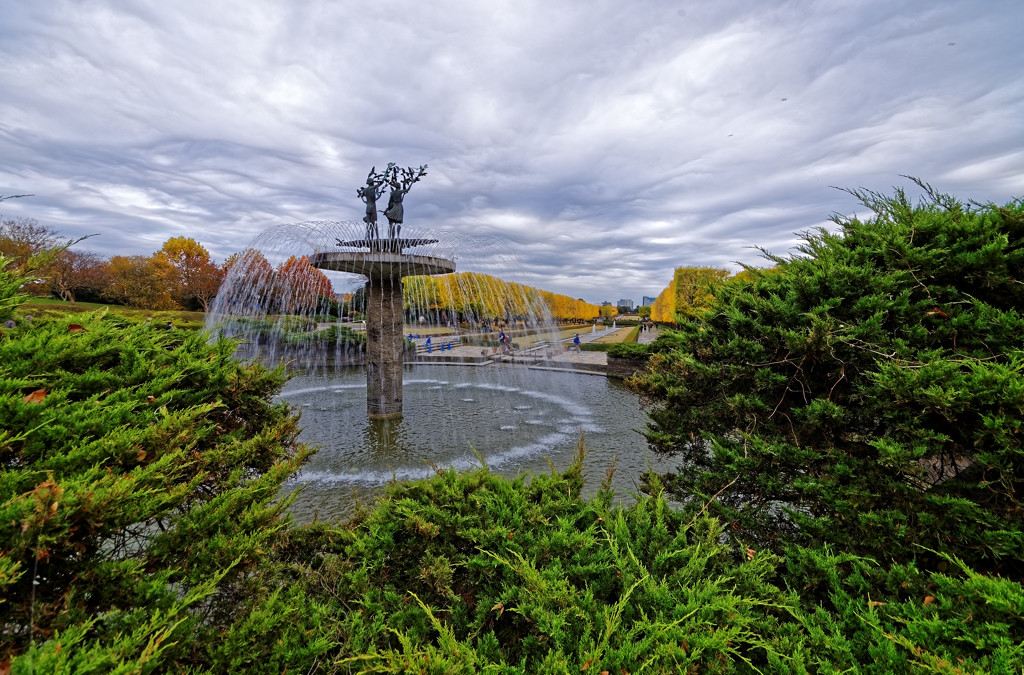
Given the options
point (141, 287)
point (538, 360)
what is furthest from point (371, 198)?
point (141, 287)

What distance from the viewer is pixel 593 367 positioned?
73.0 ft

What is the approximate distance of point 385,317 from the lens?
11.5 m

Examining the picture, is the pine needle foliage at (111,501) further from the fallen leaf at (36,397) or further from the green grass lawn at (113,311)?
the green grass lawn at (113,311)

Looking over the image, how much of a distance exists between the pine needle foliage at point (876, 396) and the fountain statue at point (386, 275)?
317 inches

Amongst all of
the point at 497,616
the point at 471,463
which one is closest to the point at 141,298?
the point at 471,463

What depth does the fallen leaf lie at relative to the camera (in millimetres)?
1802

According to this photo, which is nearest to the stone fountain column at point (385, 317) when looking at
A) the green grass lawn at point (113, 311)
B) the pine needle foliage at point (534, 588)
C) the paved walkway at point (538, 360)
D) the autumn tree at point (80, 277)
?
the green grass lawn at point (113, 311)

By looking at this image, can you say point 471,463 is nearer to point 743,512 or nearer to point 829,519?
point 743,512

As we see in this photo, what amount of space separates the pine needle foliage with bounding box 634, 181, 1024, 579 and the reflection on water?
52.8 inches

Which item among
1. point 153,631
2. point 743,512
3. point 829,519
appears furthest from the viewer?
point 743,512

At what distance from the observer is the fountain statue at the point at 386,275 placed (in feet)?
34.2

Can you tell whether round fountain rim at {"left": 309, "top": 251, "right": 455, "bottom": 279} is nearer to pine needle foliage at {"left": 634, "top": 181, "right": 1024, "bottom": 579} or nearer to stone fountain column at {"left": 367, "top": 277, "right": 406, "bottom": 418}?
stone fountain column at {"left": 367, "top": 277, "right": 406, "bottom": 418}

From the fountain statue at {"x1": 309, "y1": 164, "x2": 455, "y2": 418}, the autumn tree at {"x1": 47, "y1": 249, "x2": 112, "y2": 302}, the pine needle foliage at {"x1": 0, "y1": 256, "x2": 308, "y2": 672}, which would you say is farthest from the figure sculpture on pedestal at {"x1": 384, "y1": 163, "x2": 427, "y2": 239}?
the autumn tree at {"x1": 47, "y1": 249, "x2": 112, "y2": 302}

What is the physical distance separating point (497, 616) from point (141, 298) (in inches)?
1780
